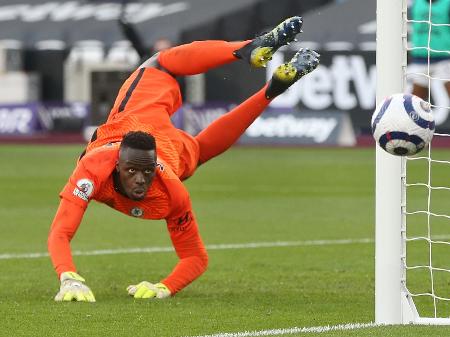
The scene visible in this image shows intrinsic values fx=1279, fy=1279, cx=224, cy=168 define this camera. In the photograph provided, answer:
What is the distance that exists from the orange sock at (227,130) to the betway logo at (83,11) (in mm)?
27246

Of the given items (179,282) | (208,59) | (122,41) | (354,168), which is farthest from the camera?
(122,41)

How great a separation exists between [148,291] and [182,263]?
1.18 feet

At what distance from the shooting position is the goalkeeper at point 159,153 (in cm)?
827

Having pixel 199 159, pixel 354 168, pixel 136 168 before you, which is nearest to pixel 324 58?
pixel 354 168

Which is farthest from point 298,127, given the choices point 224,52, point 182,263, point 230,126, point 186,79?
point 182,263

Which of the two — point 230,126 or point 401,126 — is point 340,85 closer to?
point 230,126

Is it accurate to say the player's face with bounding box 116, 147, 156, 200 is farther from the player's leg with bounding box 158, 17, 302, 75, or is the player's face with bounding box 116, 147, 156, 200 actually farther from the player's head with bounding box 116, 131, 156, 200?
the player's leg with bounding box 158, 17, 302, 75

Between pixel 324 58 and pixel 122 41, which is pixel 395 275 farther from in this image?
pixel 122 41

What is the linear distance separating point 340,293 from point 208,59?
6.59 feet

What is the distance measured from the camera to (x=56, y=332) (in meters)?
7.16

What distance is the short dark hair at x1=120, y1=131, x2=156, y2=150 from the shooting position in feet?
26.8

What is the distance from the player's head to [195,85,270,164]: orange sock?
193 cm

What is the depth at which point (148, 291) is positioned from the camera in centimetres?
872

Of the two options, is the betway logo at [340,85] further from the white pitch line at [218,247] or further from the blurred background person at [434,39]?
the white pitch line at [218,247]
